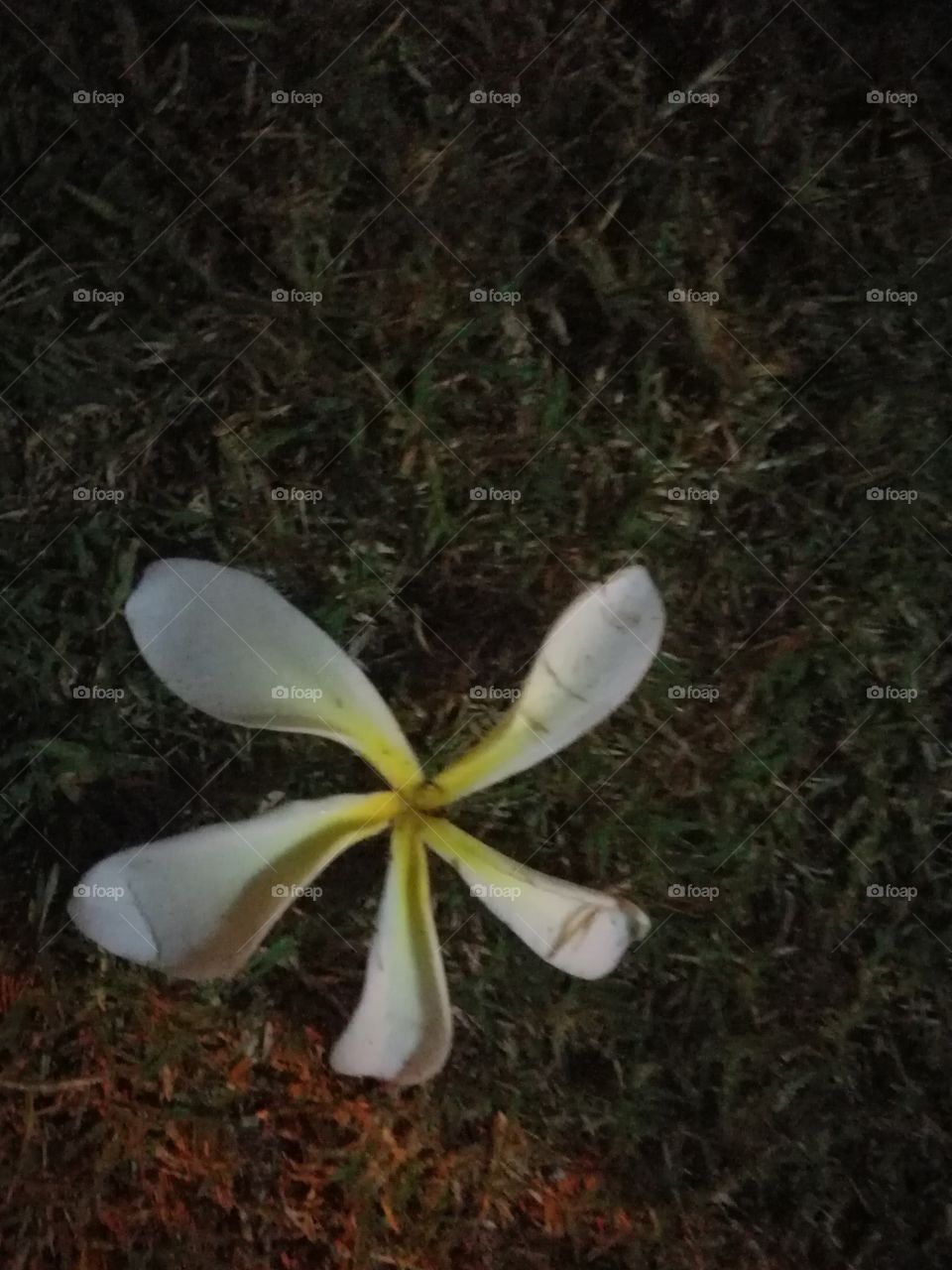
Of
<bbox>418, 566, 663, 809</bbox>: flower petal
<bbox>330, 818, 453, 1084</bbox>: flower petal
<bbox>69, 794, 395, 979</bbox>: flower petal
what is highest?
<bbox>418, 566, 663, 809</bbox>: flower petal

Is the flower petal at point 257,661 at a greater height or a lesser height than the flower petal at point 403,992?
greater

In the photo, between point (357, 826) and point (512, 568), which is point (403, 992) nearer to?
point (357, 826)

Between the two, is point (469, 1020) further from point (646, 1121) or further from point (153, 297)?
point (153, 297)

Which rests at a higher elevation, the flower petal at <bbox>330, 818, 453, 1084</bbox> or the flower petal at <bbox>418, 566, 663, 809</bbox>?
the flower petal at <bbox>418, 566, 663, 809</bbox>

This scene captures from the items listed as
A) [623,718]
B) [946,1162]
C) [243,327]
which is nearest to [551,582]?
[623,718]

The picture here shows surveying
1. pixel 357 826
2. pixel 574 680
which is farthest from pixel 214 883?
pixel 574 680
